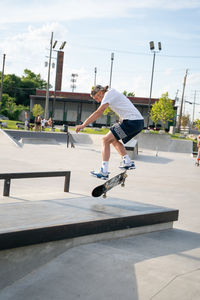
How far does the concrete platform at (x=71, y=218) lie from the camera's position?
3656mm

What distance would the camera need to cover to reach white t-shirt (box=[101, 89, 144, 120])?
17.4ft

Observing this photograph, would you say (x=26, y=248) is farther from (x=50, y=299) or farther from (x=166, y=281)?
(x=166, y=281)

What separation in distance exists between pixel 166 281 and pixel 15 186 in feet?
18.6

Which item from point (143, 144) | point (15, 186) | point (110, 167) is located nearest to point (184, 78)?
point (143, 144)

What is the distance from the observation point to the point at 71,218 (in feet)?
14.1

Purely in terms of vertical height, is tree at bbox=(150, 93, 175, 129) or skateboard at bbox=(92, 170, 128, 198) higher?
tree at bbox=(150, 93, 175, 129)

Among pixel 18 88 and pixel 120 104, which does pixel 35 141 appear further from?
pixel 18 88

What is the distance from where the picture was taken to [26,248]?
372 cm

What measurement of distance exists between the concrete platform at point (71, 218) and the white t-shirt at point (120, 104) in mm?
1418

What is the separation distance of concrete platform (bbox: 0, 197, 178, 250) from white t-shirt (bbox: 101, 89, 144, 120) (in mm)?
1418

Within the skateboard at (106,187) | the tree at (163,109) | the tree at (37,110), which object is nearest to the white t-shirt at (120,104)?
the skateboard at (106,187)

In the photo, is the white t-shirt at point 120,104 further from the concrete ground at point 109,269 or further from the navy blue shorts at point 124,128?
the concrete ground at point 109,269

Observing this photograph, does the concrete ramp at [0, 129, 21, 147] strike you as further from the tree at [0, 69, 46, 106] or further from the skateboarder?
the tree at [0, 69, 46, 106]

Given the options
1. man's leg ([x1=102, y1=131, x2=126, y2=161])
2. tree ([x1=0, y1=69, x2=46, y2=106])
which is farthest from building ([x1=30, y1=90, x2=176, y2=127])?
man's leg ([x1=102, y1=131, x2=126, y2=161])
